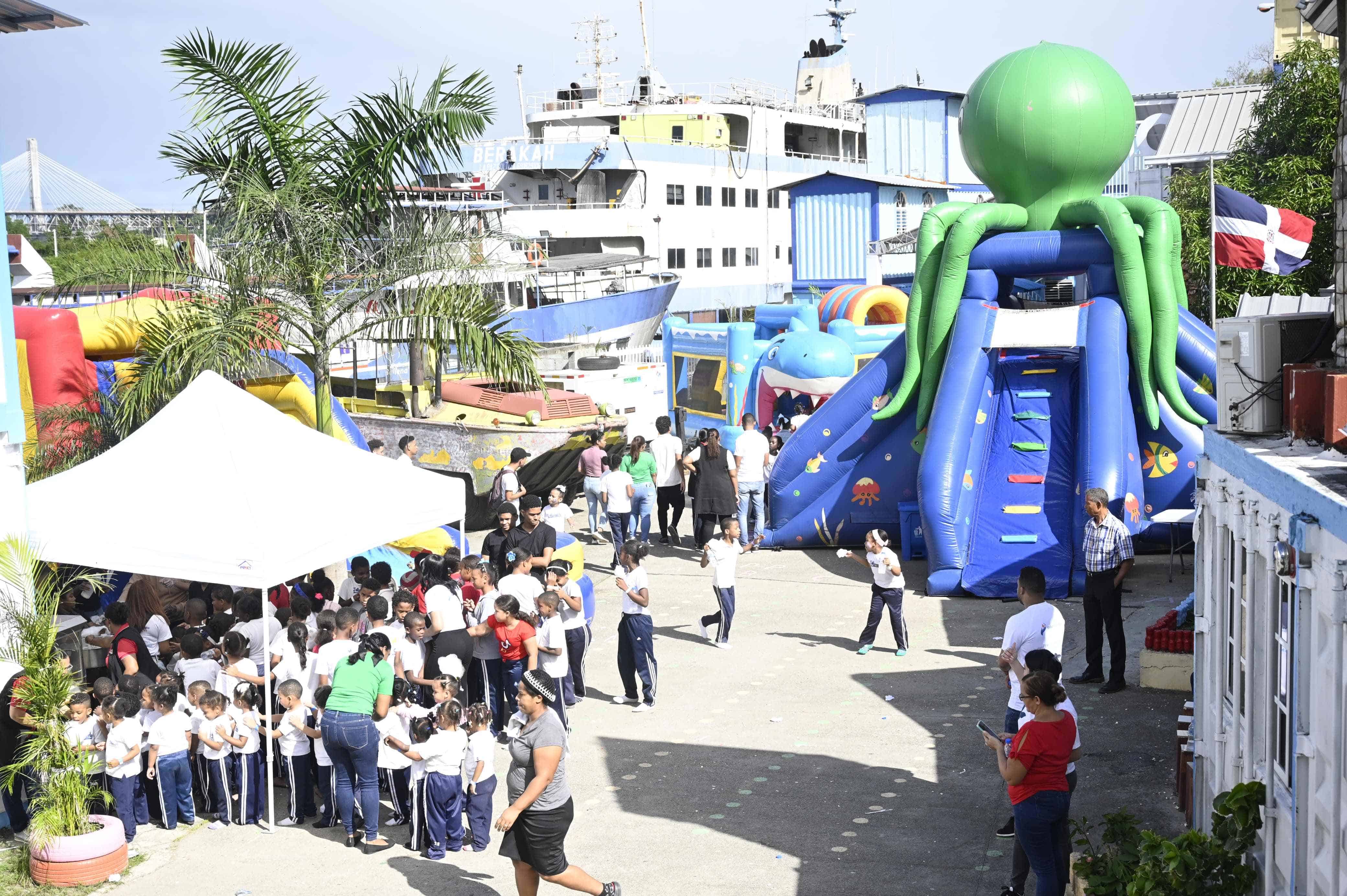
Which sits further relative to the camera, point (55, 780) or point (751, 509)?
point (751, 509)

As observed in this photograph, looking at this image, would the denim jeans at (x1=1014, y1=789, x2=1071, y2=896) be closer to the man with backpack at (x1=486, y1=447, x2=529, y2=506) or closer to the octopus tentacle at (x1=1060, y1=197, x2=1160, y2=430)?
the octopus tentacle at (x1=1060, y1=197, x2=1160, y2=430)

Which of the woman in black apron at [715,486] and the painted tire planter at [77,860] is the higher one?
the woman in black apron at [715,486]

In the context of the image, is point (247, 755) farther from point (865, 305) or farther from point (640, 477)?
point (865, 305)

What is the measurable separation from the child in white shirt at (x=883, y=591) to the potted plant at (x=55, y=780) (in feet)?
19.9

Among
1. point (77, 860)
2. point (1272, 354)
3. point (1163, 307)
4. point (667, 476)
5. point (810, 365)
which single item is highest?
point (1272, 354)

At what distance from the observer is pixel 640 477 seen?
1528 cm

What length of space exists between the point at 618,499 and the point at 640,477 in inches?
19.4

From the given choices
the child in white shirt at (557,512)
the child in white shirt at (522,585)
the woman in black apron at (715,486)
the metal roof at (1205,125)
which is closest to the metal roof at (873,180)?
the metal roof at (1205,125)

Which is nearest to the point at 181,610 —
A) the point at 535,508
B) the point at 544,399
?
the point at 535,508

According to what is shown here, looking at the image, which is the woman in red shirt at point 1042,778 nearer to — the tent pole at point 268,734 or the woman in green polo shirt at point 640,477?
the tent pole at point 268,734

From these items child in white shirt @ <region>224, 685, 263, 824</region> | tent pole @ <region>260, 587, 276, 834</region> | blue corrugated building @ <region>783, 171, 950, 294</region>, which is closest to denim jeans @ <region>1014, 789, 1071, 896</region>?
tent pole @ <region>260, 587, 276, 834</region>

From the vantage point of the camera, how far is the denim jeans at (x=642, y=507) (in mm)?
15289

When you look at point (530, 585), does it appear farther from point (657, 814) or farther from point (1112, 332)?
point (1112, 332)

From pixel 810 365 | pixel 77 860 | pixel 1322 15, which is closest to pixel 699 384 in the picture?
pixel 810 365
